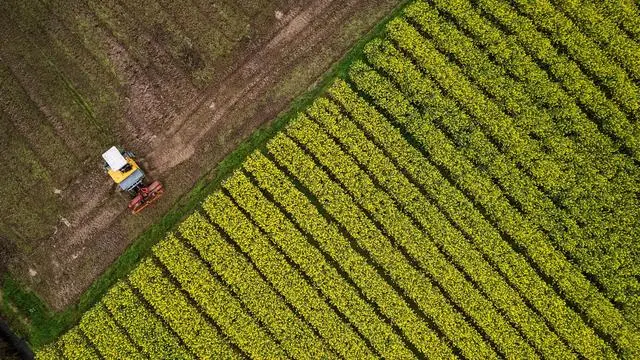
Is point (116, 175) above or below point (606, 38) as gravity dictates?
below

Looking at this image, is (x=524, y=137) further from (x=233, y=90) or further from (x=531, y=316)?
(x=233, y=90)

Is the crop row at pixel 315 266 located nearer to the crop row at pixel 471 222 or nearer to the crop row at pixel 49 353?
the crop row at pixel 471 222

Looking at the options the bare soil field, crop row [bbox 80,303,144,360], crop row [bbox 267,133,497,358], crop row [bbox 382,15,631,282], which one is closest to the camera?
crop row [bbox 267,133,497,358]

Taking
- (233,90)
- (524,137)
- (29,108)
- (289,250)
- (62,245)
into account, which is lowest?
(62,245)

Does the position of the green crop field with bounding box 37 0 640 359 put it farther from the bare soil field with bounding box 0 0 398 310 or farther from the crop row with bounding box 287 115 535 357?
Result: the bare soil field with bounding box 0 0 398 310

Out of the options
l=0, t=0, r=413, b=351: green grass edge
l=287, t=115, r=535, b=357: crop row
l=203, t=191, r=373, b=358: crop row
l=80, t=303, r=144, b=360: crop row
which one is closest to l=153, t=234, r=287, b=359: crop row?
l=0, t=0, r=413, b=351: green grass edge

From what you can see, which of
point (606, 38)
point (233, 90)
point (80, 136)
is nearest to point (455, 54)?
point (606, 38)
